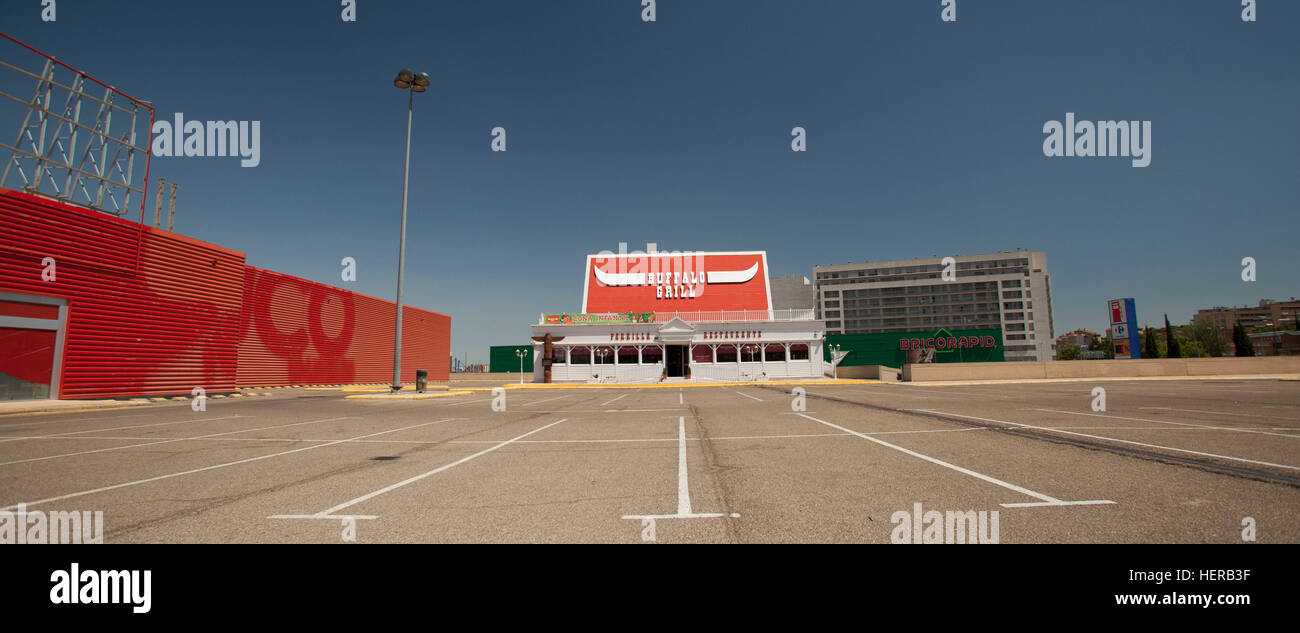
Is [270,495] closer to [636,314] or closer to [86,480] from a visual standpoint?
[86,480]

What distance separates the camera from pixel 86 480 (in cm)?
519

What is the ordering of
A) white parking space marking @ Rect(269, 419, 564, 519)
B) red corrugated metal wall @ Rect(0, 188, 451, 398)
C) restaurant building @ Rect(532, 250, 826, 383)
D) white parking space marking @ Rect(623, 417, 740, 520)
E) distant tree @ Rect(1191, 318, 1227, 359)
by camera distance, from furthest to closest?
distant tree @ Rect(1191, 318, 1227, 359), restaurant building @ Rect(532, 250, 826, 383), red corrugated metal wall @ Rect(0, 188, 451, 398), white parking space marking @ Rect(269, 419, 564, 519), white parking space marking @ Rect(623, 417, 740, 520)

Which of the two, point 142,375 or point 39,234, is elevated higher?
point 39,234

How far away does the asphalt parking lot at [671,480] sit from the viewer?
3.36 metres

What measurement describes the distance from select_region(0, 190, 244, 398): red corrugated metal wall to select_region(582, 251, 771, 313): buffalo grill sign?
28.0 m

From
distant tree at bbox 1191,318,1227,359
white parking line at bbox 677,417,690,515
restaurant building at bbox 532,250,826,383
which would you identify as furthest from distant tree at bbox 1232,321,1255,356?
white parking line at bbox 677,417,690,515

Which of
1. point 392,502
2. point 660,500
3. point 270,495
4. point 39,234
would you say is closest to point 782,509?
point 660,500

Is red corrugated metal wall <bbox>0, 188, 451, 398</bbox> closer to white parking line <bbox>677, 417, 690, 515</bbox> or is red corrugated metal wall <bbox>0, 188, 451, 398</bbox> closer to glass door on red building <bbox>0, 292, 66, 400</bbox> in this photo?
glass door on red building <bbox>0, 292, 66, 400</bbox>

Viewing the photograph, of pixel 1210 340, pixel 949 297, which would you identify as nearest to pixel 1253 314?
pixel 1210 340

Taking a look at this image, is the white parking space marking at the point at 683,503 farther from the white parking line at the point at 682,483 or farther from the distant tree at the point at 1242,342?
the distant tree at the point at 1242,342

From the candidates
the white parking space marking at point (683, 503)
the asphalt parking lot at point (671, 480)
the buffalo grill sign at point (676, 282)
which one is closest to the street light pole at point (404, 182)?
the asphalt parking lot at point (671, 480)

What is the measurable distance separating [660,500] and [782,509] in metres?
1.05

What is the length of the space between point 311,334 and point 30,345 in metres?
13.4

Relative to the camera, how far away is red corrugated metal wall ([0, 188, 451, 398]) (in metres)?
16.4
